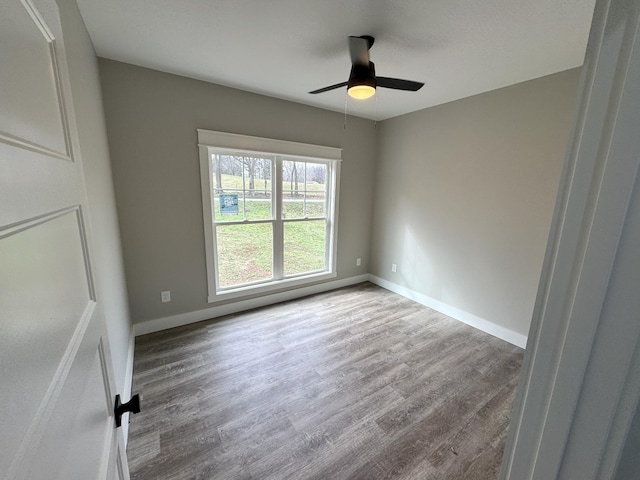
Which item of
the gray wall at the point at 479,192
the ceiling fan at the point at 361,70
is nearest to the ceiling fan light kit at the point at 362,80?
the ceiling fan at the point at 361,70

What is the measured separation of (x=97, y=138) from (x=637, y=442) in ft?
8.87

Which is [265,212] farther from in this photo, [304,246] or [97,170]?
[97,170]

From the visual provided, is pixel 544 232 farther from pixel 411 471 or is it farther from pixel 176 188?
pixel 176 188

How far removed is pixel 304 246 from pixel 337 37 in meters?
2.45

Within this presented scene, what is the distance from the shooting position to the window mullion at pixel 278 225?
3.20 m

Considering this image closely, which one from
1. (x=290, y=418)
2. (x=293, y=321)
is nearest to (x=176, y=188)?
(x=293, y=321)

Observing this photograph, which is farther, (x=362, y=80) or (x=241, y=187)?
(x=241, y=187)

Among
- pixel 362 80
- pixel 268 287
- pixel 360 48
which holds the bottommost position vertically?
pixel 268 287

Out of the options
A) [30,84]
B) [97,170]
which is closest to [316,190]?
[97,170]

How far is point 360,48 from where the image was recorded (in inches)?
70.4

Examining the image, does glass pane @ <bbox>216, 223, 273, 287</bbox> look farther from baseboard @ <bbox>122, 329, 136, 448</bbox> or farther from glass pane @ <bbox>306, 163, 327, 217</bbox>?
baseboard @ <bbox>122, 329, 136, 448</bbox>

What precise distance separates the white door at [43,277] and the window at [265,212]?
220 centimetres

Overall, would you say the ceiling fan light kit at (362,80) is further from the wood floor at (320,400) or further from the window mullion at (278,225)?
the wood floor at (320,400)

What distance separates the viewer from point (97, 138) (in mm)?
1800
